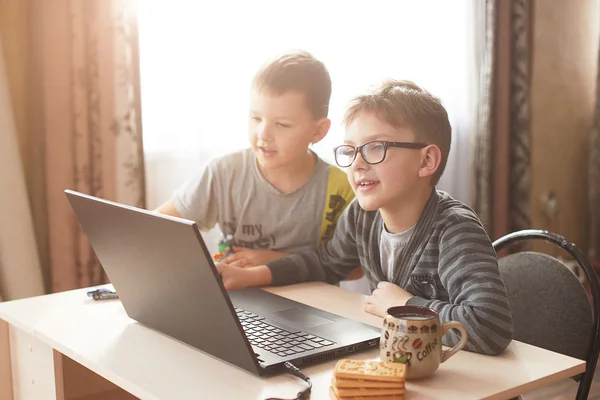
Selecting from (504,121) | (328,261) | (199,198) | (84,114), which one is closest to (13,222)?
(84,114)

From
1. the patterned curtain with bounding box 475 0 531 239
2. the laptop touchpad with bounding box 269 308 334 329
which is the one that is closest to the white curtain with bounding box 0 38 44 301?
the laptop touchpad with bounding box 269 308 334 329

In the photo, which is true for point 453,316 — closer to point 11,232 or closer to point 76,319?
point 76,319

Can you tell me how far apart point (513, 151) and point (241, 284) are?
2.25 meters

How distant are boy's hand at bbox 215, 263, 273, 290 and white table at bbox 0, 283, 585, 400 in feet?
0.14

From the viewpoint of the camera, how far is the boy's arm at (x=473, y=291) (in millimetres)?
1079

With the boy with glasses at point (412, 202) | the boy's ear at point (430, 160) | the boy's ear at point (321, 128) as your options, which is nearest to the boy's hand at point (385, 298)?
the boy with glasses at point (412, 202)

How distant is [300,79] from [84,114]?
2.57 ft

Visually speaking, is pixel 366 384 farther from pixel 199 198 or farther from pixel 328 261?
pixel 199 198

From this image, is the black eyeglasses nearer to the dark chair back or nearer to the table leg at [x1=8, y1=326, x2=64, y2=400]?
the dark chair back

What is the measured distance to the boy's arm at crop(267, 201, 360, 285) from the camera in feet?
4.97

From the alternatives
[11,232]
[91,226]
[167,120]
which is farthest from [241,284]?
[167,120]

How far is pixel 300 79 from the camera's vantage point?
5.35 ft

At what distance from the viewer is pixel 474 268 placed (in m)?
1.15

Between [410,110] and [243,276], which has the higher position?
[410,110]
